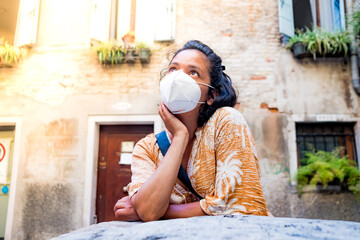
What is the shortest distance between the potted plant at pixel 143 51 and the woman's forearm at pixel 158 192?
4115 millimetres

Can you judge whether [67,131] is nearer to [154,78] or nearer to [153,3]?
[154,78]

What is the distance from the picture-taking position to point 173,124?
5.14 ft

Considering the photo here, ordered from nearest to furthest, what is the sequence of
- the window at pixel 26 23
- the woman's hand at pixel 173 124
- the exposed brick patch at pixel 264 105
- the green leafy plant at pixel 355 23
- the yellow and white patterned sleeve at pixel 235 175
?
the yellow and white patterned sleeve at pixel 235 175 → the woman's hand at pixel 173 124 → the green leafy plant at pixel 355 23 → the exposed brick patch at pixel 264 105 → the window at pixel 26 23

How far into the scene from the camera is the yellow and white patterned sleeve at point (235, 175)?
123 centimetres

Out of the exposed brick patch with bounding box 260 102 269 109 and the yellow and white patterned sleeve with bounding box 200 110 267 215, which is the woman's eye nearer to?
the yellow and white patterned sleeve with bounding box 200 110 267 215

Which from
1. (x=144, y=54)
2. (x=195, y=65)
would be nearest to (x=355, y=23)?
(x=144, y=54)

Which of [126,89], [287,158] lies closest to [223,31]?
[126,89]

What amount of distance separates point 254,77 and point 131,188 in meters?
4.25

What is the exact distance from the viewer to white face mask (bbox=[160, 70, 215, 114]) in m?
1.62

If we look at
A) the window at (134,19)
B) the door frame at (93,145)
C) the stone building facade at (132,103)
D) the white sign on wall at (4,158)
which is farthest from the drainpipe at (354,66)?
the white sign on wall at (4,158)

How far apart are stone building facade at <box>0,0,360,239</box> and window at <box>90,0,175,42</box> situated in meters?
0.21

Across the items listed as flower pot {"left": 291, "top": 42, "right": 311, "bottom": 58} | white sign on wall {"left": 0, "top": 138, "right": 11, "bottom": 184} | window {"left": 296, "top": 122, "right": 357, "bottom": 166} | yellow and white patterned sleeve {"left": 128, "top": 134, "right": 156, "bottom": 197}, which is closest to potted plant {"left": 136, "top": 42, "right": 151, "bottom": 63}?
flower pot {"left": 291, "top": 42, "right": 311, "bottom": 58}

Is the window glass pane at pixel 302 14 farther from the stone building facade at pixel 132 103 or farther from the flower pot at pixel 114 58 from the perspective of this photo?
the flower pot at pixel 114 58

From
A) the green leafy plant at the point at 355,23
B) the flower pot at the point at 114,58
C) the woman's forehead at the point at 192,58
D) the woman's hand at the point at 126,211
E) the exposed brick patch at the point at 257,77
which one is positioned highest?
the green leafy plant at the point at 355,23
